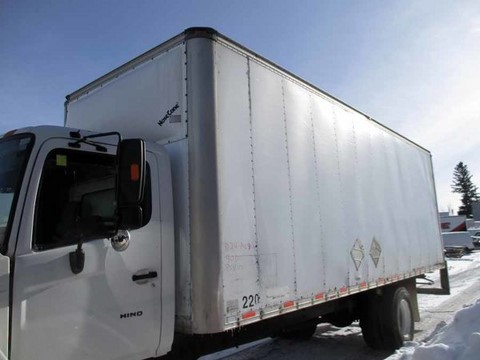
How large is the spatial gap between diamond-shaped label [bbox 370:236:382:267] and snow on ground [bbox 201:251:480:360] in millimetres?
1237

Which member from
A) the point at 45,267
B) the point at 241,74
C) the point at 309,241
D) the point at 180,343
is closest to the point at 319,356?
the point at 309,241

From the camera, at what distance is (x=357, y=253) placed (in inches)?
223

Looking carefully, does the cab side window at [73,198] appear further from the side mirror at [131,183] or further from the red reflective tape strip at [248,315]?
the red reflective tape strip at [248,315]

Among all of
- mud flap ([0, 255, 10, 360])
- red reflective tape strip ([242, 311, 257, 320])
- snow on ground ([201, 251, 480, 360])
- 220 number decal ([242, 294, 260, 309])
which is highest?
mud flap ([0, 255, 10, 360])

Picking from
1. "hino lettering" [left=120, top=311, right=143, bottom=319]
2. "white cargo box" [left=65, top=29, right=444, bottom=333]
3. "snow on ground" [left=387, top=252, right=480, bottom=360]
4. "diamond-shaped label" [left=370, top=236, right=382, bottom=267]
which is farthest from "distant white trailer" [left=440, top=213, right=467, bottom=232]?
"hino lettering" [left=120, top=311, right=143, bottom=319]

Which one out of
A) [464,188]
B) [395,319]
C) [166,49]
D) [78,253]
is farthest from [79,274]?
[464,188]

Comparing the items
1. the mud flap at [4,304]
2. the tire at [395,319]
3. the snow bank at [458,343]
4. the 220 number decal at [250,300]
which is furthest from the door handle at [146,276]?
the tire at [395,319]

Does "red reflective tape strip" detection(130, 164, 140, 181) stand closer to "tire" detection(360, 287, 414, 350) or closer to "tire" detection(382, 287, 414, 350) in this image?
"tire" detection(360, 287, 414, 350)

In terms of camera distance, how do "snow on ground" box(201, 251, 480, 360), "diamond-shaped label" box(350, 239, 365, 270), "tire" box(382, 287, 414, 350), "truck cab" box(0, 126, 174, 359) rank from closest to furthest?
"truck cab" box(0, 126, 174, 359)
"snow on ground" box(201, 251, 480, 360)
"diamond-shaped label" box(350, 239, 365, 270)
"tire" box(382, 287, 414, 350)

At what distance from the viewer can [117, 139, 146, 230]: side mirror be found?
2826 millimetres

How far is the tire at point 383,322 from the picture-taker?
673 centimetres

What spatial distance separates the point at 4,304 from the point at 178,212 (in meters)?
1.44

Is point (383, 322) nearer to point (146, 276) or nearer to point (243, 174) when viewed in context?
point (243, 174)

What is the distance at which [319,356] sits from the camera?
712 centimetres
